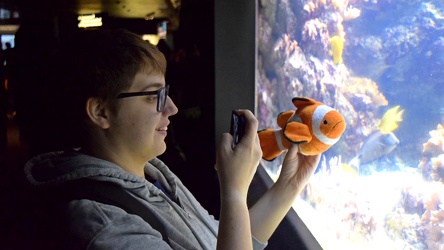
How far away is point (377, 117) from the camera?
153 centimetres

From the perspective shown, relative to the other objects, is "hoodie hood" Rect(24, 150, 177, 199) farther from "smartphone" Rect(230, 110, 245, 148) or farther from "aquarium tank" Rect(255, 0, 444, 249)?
"aquarium tank" Rect(255, 0, 444, 249)

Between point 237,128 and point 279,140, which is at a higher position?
point 237,128

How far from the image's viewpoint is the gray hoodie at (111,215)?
960 millimetres

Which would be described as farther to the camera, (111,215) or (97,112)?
(97,112)

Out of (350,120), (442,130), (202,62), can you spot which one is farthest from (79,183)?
(202,62)

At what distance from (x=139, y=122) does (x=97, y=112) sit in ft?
0.32

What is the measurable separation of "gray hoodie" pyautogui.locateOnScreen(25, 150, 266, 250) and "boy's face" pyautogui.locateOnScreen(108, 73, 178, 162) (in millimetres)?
86

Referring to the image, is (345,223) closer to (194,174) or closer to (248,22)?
(248,22)

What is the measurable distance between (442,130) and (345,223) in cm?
65

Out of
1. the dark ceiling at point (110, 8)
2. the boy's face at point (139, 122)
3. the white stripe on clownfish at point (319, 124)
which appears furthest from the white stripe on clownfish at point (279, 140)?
the dark ceiling at point (110, 8)

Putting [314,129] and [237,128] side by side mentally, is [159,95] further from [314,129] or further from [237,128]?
[314,129]

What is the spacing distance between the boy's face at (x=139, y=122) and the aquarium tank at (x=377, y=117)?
657mm

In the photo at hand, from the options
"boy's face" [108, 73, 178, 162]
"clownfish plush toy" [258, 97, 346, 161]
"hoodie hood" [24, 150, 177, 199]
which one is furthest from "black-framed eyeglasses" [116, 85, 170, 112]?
"clownfish plush toy" [258, 97, 346, 161]

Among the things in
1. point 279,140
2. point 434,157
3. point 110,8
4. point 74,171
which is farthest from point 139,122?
point 110,8
